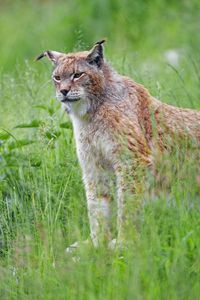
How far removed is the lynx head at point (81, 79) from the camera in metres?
6.99

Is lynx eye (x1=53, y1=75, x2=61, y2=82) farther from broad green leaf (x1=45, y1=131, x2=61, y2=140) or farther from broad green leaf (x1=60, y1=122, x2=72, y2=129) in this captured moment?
broad green leaf (x1=60, y1=122, x2=72, y2=129)

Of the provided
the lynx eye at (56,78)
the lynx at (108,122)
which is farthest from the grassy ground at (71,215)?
the lynx eye at (56,78)

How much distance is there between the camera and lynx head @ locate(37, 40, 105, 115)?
22.9 ft

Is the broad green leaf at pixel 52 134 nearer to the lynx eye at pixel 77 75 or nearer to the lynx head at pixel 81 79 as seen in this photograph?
the lynx head at pixel 81 79

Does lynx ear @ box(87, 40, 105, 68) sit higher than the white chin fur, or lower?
higher

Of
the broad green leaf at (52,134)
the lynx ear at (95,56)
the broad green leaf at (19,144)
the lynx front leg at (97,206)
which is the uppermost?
the lynx ear at (95,56)

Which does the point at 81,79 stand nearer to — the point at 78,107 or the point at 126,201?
the point at 78,107

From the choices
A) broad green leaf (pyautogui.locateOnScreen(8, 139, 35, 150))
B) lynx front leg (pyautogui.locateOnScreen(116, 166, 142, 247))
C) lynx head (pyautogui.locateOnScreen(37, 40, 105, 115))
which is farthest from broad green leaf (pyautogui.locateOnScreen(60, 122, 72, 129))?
lynx front leg (pyautogui.locateOnScreen(116, 166, 142, 247))

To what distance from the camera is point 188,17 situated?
12445mm

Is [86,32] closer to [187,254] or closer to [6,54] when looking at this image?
[6,54]

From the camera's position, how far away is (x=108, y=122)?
7.06m

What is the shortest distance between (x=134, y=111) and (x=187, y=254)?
167 centimetres

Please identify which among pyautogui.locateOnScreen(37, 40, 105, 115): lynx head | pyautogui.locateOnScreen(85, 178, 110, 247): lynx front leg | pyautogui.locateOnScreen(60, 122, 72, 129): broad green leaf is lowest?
pyautogui.locateOnScreen(85, 178, 110, 247): lynx front leg

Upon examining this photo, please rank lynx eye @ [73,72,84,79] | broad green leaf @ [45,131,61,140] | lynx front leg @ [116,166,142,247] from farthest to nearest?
broad green leaf @ [45,131,61,140] → lynx eye @ [73,72,84,79] → lynx front leg @ [116,166,142,247]
